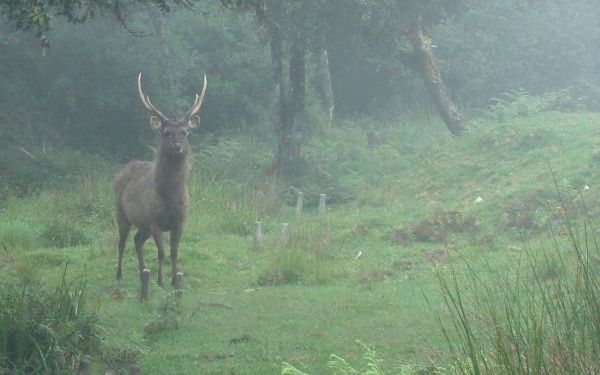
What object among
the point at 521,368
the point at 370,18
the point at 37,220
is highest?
the point at 370,18

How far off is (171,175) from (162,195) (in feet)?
1.04

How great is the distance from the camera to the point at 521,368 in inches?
181

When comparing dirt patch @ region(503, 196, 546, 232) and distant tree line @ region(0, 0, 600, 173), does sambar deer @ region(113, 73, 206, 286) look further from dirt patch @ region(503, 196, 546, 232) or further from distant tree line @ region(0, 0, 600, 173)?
distant tree line @ region(0, 0, 600, 173)

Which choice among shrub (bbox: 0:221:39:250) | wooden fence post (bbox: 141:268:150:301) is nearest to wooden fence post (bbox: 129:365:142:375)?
wooden fence post (bbox: 141:268:150:301)

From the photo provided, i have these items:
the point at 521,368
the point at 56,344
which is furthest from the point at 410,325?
the point at 521,368

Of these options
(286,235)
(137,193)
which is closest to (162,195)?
(137,193)

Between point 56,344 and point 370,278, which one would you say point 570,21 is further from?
point 56,344

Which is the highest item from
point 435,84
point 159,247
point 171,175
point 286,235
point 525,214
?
point 435,84

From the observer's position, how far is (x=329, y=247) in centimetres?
1495

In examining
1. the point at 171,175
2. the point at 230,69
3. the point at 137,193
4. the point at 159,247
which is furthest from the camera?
the point at 230,69

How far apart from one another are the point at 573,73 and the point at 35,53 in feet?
62.8

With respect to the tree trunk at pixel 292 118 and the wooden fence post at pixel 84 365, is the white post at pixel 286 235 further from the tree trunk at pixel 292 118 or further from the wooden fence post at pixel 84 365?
Answer: the tree trunk at pixel 292 118

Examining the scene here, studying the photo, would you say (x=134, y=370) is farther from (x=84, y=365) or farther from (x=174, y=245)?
(x=174, y=245)

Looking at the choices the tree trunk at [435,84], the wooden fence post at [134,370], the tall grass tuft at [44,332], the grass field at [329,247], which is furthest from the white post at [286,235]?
the tree trunk at [435,84]
